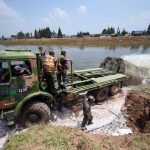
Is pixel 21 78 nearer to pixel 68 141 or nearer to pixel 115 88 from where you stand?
pixel 68 141

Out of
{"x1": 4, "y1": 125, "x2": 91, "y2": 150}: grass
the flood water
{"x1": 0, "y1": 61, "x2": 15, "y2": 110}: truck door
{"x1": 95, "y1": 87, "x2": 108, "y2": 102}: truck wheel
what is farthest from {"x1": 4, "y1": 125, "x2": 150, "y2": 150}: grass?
the flood water

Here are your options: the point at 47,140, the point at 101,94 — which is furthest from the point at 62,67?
the point at 47,140

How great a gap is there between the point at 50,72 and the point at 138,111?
3.97 meters

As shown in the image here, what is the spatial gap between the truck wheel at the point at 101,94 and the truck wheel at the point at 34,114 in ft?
10.5

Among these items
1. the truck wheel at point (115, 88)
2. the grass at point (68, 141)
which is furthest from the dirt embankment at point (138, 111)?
the grass at point (68, 141)

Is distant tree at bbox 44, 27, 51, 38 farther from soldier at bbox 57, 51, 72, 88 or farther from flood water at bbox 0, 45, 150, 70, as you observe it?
A: soldier at bbox 57, 51, 72, 88

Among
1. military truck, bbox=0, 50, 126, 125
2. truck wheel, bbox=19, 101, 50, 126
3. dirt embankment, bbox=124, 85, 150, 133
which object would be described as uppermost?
military truck, bbox=0, 50, 126, 125

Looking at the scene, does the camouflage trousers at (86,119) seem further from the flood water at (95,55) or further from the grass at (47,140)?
the flood water at (95,55)

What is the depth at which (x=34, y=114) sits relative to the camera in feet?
24.3

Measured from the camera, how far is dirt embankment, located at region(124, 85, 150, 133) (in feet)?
26.6

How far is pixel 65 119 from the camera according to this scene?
8406 mm

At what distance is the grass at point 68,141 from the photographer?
5.29 m

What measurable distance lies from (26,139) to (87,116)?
2.68 metres

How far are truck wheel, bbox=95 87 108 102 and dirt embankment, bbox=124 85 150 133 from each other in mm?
1103
